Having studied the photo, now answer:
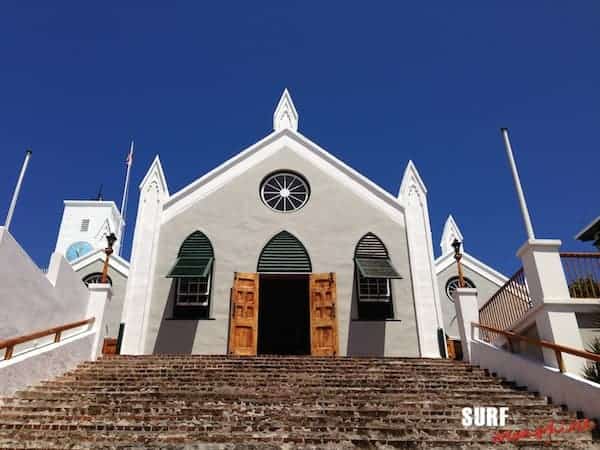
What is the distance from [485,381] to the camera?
29.1 ft

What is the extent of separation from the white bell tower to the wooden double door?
3791 cm

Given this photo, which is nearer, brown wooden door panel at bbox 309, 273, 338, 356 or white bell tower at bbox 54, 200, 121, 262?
brown wooden door panel at bbox 309, 273, 338, 356

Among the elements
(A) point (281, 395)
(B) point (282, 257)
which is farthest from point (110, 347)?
(A) point (281, 395)

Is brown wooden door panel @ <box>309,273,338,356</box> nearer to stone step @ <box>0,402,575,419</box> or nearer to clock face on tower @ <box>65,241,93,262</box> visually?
stone step @ <box>0,402,575,419</box>

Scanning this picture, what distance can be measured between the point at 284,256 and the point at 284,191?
2520 millimetres

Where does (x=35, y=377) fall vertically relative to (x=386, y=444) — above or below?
above

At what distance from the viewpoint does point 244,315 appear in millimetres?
13828

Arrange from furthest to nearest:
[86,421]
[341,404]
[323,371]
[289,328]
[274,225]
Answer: [289,328], [274,225], [323,371], [341,404], [86,421]

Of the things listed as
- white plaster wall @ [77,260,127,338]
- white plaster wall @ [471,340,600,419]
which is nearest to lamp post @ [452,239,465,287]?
white plaster wall @ [471,340,600,419]

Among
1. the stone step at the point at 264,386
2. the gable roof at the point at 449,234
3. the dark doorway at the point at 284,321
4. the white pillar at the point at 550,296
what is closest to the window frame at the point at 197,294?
the dark doorway at the point at 284,321

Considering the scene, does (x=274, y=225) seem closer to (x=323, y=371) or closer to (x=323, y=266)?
(x=323, y=266)

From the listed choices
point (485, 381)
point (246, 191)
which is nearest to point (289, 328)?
point (246, 191)

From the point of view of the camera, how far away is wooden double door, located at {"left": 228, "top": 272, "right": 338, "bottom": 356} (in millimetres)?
13527

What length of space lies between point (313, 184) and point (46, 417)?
11.3m
